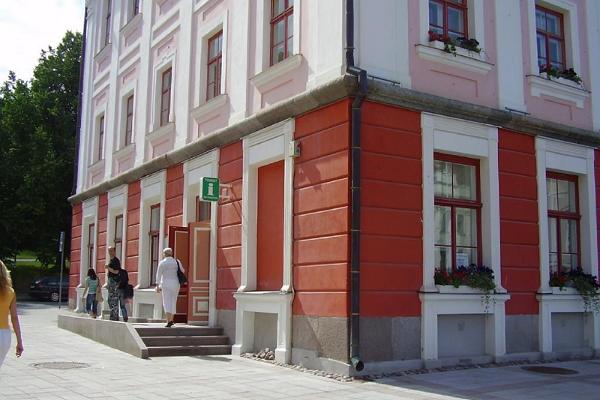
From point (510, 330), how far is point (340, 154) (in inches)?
179

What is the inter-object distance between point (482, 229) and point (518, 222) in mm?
856

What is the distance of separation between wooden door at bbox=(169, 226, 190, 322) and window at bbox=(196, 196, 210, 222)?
0.61 metres

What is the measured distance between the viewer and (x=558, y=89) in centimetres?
1366

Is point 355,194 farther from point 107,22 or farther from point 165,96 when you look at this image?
point 107,22

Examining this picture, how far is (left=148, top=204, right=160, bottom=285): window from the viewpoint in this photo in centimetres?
1791

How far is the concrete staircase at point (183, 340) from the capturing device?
1262cm

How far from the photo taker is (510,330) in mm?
11938

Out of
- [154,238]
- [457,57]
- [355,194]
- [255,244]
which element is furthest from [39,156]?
[355,194]

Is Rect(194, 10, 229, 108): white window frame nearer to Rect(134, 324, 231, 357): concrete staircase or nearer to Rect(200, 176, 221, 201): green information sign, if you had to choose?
Rect(200, 176, 221, 201): green information sign

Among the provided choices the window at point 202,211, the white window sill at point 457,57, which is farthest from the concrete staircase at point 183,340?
the white window sill at point 457,57

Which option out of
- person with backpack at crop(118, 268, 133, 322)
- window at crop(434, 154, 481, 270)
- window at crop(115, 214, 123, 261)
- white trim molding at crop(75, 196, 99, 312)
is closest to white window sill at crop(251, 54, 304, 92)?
window at crop(434, 154, 481, 270)


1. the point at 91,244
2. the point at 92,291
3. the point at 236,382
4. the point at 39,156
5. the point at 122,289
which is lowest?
the point at 236,382

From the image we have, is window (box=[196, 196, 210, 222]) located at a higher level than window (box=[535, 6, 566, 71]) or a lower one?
lower

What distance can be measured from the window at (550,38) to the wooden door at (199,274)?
789 cm
